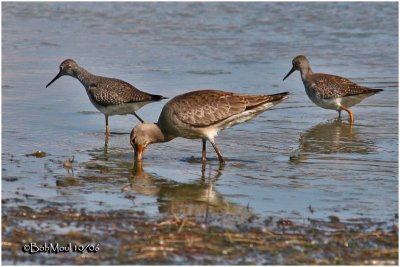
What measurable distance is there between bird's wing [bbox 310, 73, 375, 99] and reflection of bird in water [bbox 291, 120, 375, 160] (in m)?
0.55

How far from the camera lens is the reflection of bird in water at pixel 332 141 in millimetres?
11008

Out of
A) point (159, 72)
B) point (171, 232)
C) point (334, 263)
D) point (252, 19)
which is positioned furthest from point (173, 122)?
point (252, 19)

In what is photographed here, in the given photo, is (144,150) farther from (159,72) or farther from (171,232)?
(159,72)

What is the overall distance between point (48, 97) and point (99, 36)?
16.3ft

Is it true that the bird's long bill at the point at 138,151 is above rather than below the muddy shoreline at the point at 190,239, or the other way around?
above

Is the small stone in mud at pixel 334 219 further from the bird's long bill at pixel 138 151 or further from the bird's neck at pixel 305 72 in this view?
the bird's neck at pixel 305 72

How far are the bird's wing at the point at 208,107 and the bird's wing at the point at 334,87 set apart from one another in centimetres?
309

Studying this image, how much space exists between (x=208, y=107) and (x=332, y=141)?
208 centimetres

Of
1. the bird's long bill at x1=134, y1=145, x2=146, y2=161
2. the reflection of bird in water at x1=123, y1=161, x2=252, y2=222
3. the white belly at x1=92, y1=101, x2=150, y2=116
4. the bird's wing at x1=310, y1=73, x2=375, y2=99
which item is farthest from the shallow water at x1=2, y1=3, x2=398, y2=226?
the bird's wing at x1=310, y1=73, x2=375, y2=99

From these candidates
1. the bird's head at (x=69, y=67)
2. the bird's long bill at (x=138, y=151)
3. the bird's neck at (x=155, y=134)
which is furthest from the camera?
the bird's head at (x=69, y=67)

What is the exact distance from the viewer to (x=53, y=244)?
675cm

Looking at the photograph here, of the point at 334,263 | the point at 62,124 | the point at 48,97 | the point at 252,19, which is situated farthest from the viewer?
the point at 252,19

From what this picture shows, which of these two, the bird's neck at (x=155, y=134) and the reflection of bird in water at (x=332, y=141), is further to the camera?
the reflection of bird in water at (x=332, y=141)

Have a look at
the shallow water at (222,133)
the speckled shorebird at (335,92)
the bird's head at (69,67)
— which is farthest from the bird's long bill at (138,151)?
the speckled shorebird at (335,92)
